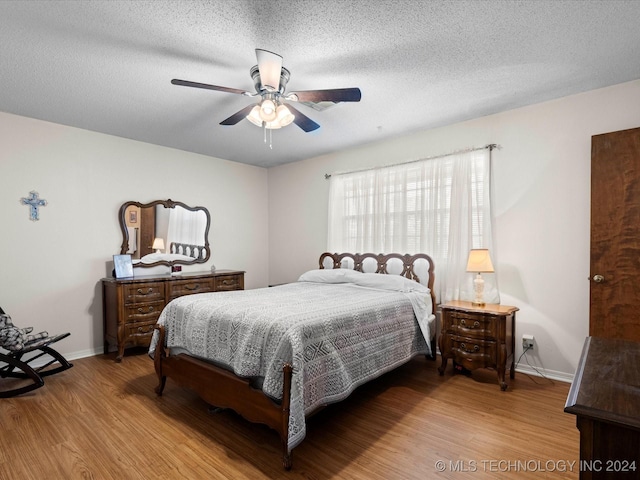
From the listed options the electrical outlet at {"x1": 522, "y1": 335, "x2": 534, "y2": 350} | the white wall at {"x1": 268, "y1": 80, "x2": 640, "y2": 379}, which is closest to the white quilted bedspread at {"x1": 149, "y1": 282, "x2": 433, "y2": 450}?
the electrical outlet at {"x1": 522, "y1": 335, "x2": 534, "y2": 350}

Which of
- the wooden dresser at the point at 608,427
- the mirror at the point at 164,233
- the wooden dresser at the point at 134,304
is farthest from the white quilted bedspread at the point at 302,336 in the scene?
the mirror at the point at 164,233

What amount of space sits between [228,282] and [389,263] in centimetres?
227

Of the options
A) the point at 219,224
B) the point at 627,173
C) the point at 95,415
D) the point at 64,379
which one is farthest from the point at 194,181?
the point at 627,173

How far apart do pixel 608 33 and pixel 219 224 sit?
474 cm

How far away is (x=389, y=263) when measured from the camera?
4176 millimetres

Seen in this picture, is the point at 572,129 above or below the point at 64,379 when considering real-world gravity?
above

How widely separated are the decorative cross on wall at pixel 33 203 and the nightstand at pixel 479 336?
4386 millimetres

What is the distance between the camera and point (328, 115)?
11.5 ft

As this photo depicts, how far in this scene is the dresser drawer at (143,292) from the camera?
12.5 feet

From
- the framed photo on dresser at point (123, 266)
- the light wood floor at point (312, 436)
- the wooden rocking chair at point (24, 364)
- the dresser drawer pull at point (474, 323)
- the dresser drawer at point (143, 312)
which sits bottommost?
the light wood floor at point (312, 436)

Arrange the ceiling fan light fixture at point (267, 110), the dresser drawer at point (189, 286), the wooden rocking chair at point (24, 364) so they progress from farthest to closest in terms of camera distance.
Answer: the dresser drawer at point (189, 286) < the wooden rocking chair at point (24, 364) < the ceiling fan light fixture at point (267, 110)

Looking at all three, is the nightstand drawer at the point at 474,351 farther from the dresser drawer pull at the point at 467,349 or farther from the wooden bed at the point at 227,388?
the wooden bed at the point at 227,388

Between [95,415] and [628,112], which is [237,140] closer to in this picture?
[95,415]

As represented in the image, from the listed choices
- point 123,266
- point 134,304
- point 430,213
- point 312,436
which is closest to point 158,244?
point 123,266
